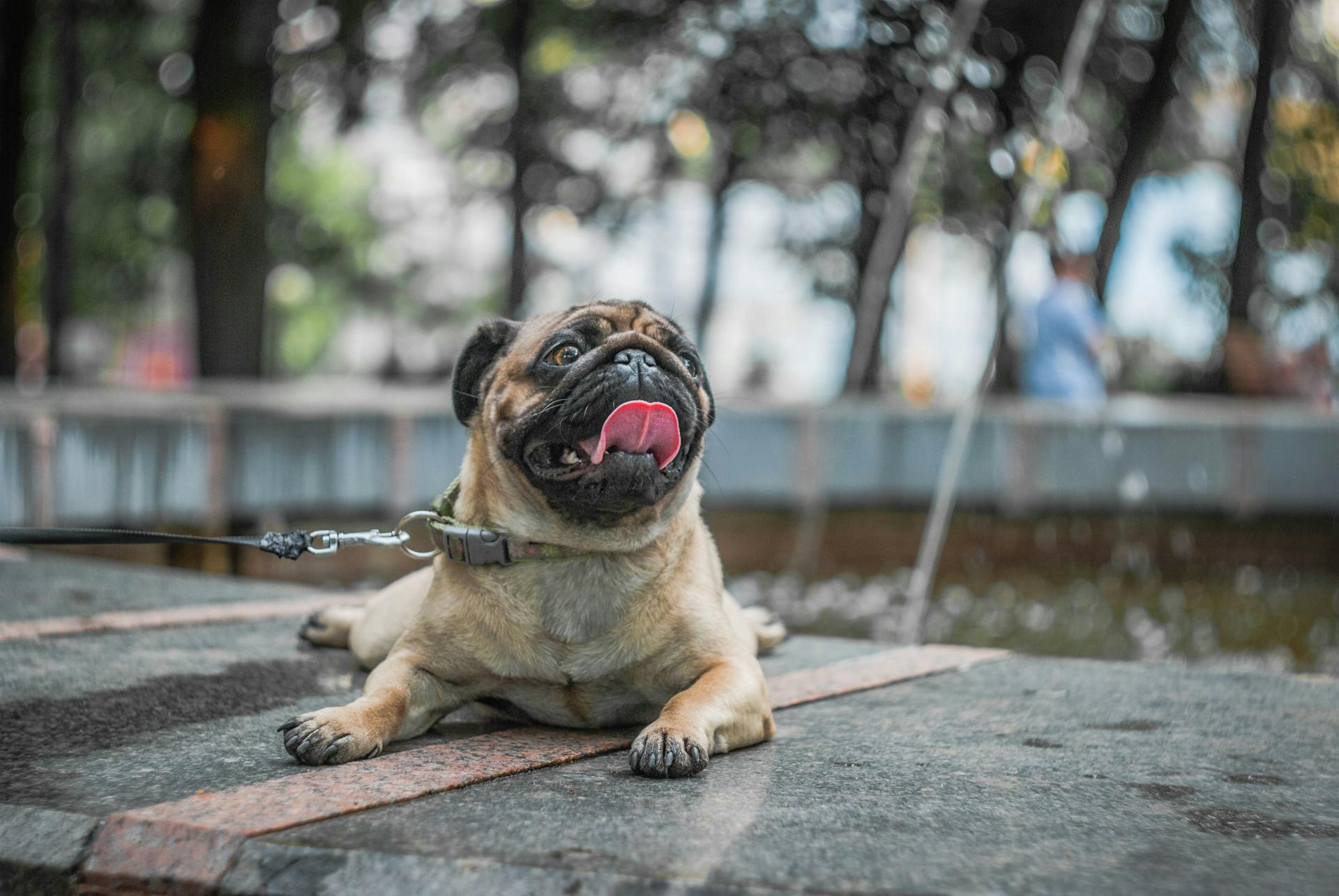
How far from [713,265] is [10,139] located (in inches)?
486

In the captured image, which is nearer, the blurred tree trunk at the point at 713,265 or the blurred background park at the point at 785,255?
the blurred background park at the point at 785,255

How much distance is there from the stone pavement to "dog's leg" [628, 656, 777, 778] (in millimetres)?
59

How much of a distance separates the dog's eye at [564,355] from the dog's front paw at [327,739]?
1143mm

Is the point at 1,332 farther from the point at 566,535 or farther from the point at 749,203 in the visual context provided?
the point at 566,535

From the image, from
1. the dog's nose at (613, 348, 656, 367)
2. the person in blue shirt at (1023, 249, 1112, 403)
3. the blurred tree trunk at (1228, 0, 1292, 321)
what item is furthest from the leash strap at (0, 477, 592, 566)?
the blurred tree trunk at (1228, 0, 1292, 321)

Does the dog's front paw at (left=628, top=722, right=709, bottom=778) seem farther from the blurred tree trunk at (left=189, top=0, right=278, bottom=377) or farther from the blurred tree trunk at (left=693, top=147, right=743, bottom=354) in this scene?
the blurred tree trunk at (left=693, top=147, right=743, bottom=354)

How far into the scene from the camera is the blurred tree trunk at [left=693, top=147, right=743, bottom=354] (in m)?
24.1

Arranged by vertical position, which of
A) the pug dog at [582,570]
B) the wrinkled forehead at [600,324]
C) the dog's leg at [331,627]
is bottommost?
the dog's leg at [331,627]

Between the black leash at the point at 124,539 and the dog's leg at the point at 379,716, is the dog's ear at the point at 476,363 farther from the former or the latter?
the dog's leg at the point at 379,716

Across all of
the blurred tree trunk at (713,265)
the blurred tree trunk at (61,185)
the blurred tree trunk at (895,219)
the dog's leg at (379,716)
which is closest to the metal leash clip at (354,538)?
the dog's leg at (379,716)

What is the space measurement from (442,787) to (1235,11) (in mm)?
19847

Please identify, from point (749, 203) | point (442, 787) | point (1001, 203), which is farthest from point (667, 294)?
point (442, 787)

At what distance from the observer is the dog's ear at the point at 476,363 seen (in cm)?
407

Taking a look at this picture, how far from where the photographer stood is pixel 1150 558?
12.9 m
